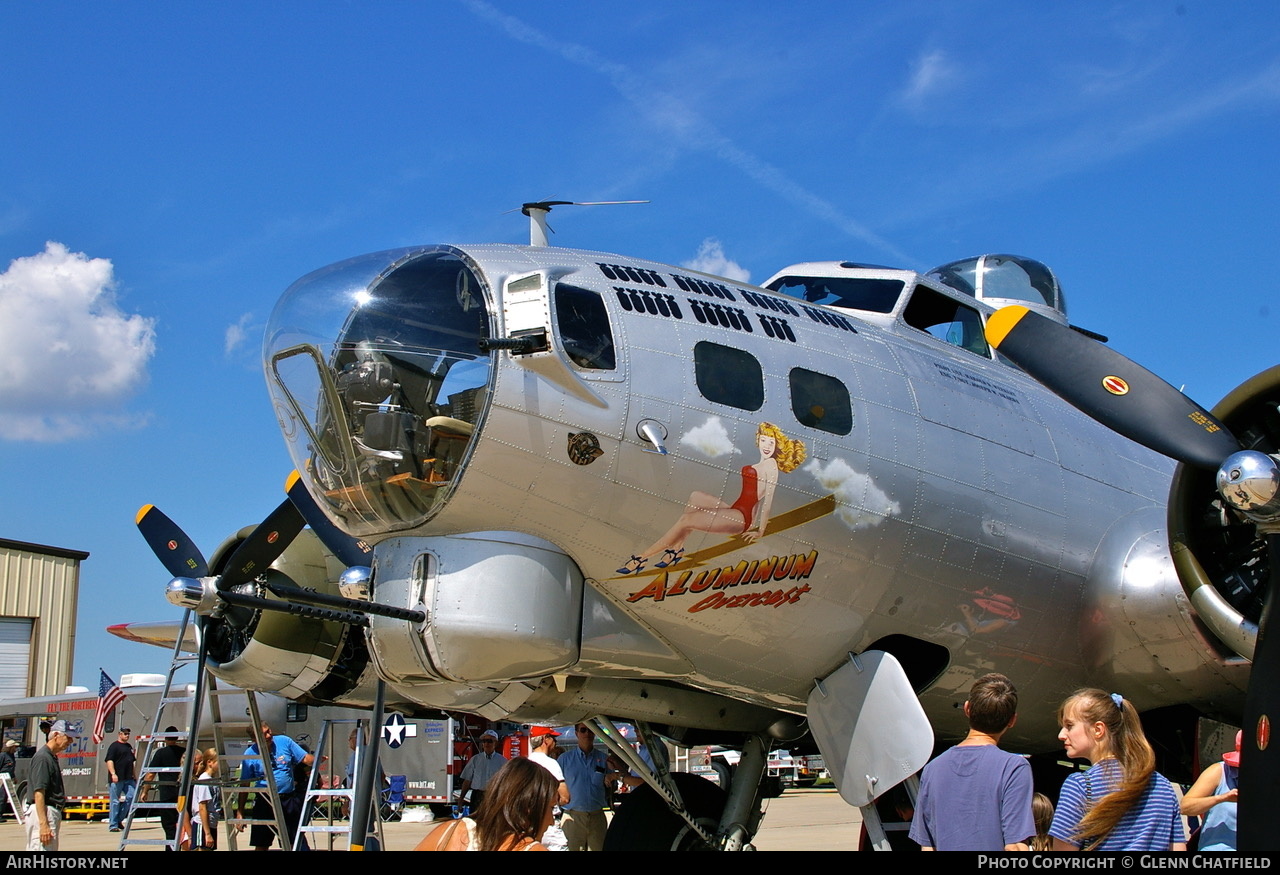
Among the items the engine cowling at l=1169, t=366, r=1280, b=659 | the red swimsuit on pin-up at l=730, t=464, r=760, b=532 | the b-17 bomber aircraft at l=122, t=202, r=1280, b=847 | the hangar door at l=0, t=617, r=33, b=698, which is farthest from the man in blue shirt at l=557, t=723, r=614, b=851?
the hangar door at l=0, t=617, r=33, b=698

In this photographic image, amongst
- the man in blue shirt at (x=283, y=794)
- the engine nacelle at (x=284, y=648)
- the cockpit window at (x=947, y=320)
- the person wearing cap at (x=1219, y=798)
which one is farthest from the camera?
the man in blue shirt at (x=283, y=794)

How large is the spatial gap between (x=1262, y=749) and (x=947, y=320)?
204 inches

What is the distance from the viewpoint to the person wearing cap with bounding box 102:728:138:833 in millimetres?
19197

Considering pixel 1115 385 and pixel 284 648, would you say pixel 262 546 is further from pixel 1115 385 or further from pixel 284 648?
pixel 1115 385

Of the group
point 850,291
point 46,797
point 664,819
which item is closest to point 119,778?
point 46,797

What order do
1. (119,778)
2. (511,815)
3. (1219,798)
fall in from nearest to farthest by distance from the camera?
(511,815) → (1219,798) → (119,778)

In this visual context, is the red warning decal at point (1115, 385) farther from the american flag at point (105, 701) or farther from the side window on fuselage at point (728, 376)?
the american flag at point (105, 701)

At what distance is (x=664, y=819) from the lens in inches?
359

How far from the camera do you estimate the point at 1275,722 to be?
5.46 meters

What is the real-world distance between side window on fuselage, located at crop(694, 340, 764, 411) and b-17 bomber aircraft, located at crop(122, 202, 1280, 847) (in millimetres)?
22

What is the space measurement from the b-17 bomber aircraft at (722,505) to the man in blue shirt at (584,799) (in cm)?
257

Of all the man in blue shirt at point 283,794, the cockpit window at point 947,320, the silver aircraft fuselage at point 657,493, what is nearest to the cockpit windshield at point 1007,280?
the cockpit window at point 947,320

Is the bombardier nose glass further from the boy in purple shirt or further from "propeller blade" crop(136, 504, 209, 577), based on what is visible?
"propeller blade" crop(136, 504, 209, 577)

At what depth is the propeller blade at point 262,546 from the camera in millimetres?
10531
